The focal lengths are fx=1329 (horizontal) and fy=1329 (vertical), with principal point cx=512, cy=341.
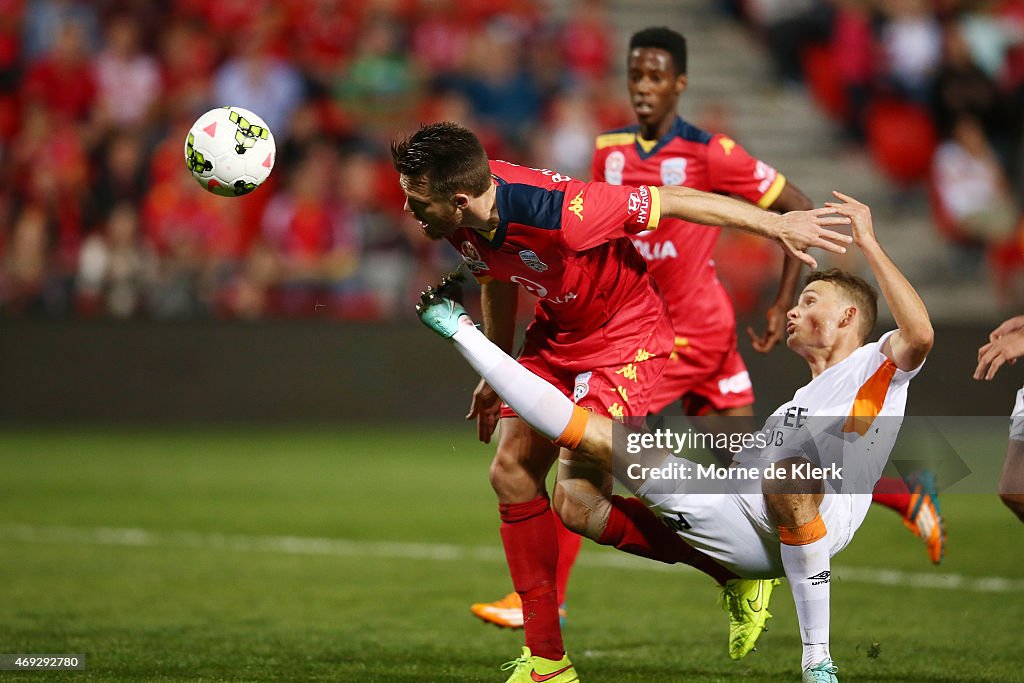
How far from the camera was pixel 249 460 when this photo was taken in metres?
12.5

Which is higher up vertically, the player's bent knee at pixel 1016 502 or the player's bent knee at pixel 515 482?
the player's bent knee at pixel 515 482

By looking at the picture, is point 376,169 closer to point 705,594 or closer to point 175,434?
point 175,434

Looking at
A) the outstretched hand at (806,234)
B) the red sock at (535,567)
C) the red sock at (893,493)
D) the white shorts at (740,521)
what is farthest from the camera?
the red sock at (893,493)

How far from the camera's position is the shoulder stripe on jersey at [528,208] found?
4816 millimetres

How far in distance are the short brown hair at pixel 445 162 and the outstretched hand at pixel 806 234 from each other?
106cm

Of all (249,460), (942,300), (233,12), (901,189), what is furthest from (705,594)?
(233,12)

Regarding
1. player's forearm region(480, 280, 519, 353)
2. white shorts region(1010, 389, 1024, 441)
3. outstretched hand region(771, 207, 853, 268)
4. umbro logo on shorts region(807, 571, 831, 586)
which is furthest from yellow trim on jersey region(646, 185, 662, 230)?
white shorts region(1010, 389, 1024, 441)

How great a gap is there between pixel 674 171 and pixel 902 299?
2314 mm

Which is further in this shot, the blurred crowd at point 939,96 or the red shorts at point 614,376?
the blurred crowd at point 939,96

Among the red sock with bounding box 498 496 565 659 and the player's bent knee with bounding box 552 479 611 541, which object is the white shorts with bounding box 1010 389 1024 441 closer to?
the player's bent knee with bounding box 552 479 611 541

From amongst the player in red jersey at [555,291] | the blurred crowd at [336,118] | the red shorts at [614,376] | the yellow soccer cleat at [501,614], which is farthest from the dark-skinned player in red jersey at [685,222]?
the blurred crowd at [336,118]

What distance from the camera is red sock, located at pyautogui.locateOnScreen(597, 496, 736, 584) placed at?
5141 mm

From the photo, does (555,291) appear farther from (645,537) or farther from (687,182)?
(687,182)

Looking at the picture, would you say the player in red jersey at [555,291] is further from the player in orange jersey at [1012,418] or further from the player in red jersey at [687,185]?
the player in red jersey at [687,185]
